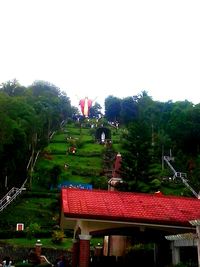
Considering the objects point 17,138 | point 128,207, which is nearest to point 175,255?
point 128,207

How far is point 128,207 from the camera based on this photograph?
15250 millimetres

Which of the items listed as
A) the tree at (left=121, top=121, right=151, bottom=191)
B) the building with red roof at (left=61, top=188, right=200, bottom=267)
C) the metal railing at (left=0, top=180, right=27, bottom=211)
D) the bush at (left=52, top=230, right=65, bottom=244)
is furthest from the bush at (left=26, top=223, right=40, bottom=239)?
the building with red roof at (left=61, top=188, right=200, bottom=267)

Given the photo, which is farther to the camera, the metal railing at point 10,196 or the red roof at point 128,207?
the metal railing at point 10,196

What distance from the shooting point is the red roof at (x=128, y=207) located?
1430 cm

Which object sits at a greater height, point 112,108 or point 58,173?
point 112,108

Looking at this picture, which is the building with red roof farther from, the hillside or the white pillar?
the hillside

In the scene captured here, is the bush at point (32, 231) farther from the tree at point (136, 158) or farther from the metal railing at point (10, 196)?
the tree at point (136, 158)

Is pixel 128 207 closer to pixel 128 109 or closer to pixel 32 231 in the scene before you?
pixel 32 231

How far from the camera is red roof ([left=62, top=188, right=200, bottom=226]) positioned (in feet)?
46.9

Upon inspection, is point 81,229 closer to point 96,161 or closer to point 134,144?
point 134,144

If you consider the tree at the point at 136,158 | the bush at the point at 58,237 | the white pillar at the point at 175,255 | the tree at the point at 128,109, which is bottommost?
the bush at the point at 58,237

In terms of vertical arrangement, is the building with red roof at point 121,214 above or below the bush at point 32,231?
above

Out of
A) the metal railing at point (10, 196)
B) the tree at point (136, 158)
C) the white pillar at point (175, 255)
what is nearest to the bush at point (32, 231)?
the metal railing at point (10, 196)

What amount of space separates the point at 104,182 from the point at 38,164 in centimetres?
968
